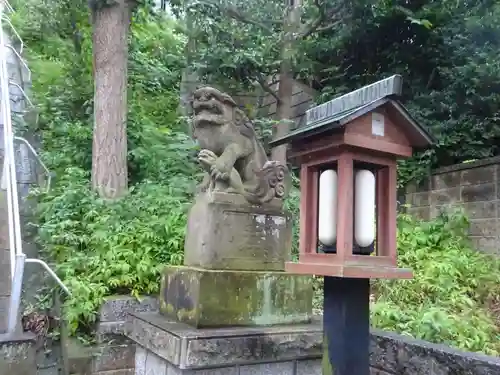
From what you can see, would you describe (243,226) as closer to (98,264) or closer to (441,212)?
(98,264)

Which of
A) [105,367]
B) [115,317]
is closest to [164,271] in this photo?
[115,317]

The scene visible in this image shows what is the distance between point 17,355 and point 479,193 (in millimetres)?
5483

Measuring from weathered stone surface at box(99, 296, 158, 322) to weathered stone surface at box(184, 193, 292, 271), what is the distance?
113 cm

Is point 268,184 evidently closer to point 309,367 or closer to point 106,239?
point 309,367

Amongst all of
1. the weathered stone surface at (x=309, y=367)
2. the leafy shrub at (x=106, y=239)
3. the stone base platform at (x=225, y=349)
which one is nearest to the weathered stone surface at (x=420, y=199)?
the leafy shrub at (x=106, y=239)

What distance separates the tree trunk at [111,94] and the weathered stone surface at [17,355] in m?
2.54

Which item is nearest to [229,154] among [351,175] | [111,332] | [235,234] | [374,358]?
[235,234]

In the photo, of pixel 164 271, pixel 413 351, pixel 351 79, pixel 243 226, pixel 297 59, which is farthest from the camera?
pixel 351 79

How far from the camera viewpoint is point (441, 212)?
20.8ft

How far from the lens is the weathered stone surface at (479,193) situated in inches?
228

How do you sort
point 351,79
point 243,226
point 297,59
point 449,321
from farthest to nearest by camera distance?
point 351,79
point 297,59
point 449,321
point 243,226

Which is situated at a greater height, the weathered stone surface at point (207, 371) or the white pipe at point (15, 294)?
the white pipe at point (15, 294)

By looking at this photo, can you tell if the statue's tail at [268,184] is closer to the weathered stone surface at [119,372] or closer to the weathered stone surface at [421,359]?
the weathered stone surface at [421,359]

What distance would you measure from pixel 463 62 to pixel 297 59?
246 centimetres
